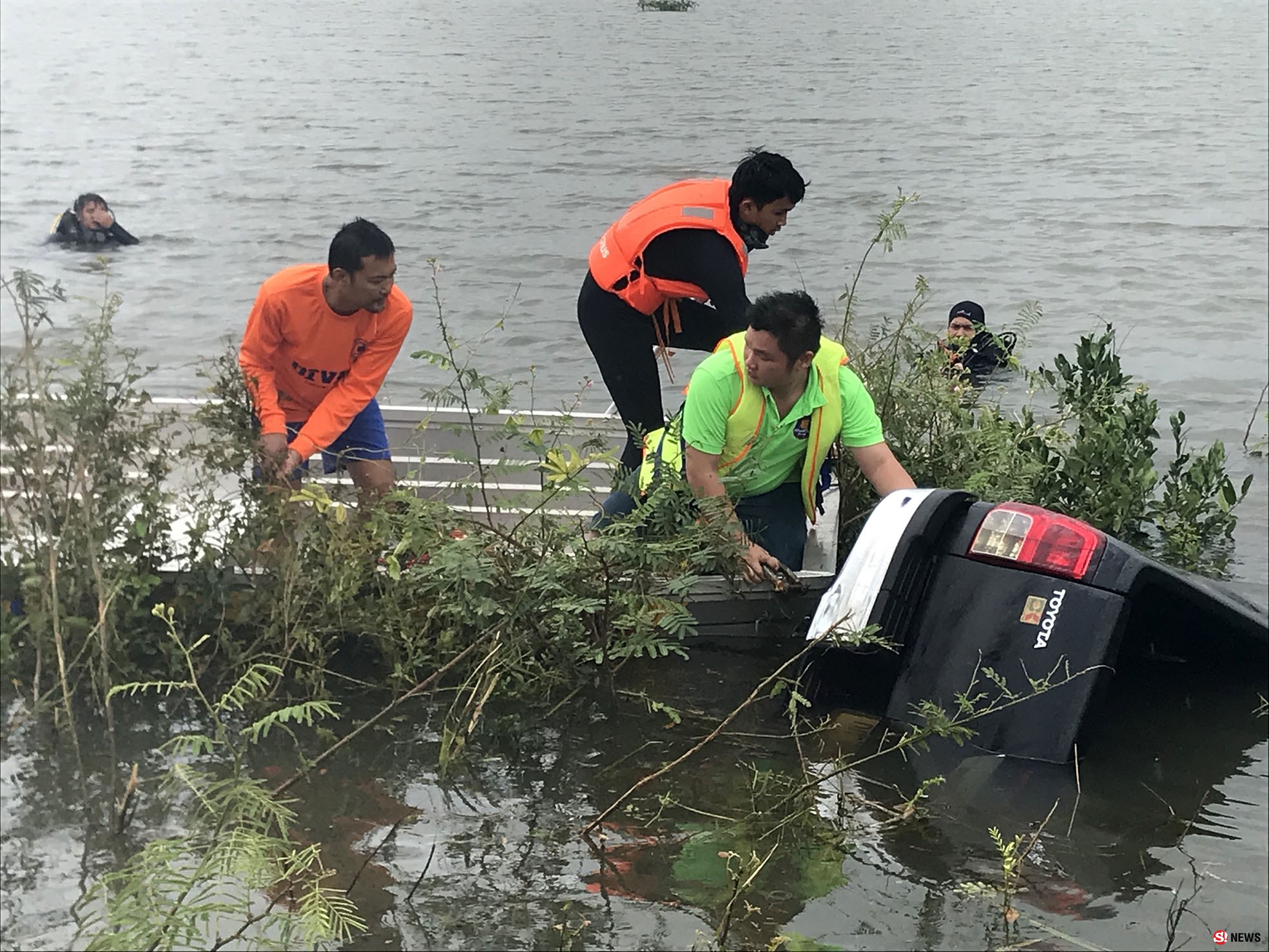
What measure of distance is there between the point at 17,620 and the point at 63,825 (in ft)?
2.72

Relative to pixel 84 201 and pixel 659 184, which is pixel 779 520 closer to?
pixel 84 201

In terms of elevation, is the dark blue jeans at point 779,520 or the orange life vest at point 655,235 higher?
the orange life vest at point 655,235

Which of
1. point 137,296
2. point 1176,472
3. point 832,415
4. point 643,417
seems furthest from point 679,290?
point 137,296

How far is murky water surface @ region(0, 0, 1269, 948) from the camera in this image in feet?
10.7

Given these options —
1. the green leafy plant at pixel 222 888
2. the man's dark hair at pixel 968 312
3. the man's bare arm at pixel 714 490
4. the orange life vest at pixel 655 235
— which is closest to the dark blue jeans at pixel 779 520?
the man's bare arm at pixel 714 490

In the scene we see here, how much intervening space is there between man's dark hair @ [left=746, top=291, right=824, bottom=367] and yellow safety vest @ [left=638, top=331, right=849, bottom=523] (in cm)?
19

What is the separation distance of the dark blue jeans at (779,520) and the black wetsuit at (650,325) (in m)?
0.56

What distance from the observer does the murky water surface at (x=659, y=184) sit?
10.7 ft

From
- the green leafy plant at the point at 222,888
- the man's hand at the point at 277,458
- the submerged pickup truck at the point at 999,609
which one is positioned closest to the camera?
the green leafy plant at the point at 222,888

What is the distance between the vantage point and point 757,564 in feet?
14.3

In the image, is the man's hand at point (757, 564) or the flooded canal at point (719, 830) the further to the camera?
the man's hand at point (757, 564)

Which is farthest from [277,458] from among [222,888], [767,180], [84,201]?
[84,201]

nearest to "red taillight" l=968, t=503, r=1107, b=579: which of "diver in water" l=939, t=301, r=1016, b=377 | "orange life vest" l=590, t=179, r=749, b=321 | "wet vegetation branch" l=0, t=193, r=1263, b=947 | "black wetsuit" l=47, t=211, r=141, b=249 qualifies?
"wet vegetation branch" l=0, t=193, r=1263, b=947

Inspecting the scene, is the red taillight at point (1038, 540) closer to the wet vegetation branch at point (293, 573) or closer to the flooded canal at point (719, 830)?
the wet vegetation branch at point (293, 573)
